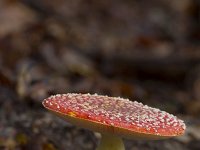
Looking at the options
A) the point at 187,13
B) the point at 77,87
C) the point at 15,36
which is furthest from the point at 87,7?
the point at 77,87

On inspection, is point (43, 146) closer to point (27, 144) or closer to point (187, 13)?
point (27, 144)

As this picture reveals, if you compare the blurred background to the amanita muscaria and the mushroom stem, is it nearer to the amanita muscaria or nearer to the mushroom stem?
the mushroom stem

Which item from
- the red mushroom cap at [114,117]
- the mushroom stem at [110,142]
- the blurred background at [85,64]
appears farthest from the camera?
the blurred background at [85,64]

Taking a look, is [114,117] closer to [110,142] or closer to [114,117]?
[114,117]

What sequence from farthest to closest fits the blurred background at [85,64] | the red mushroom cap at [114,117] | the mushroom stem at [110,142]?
the blurred background at [85,64] < the mushroom stem at [110,142] < the red mushroom cap at [114,117]

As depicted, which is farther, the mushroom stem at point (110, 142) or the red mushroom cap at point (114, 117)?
the mushroom stem at point (110, 142)

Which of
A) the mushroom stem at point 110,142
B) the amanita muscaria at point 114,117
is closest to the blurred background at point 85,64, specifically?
the mushroom stem at point 110,142

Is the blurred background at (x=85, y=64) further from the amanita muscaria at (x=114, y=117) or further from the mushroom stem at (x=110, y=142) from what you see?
the amanita muscaria at (x=114, y=117)

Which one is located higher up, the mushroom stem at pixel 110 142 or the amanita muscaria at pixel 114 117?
the amanita muscaria at pixel 114 117
